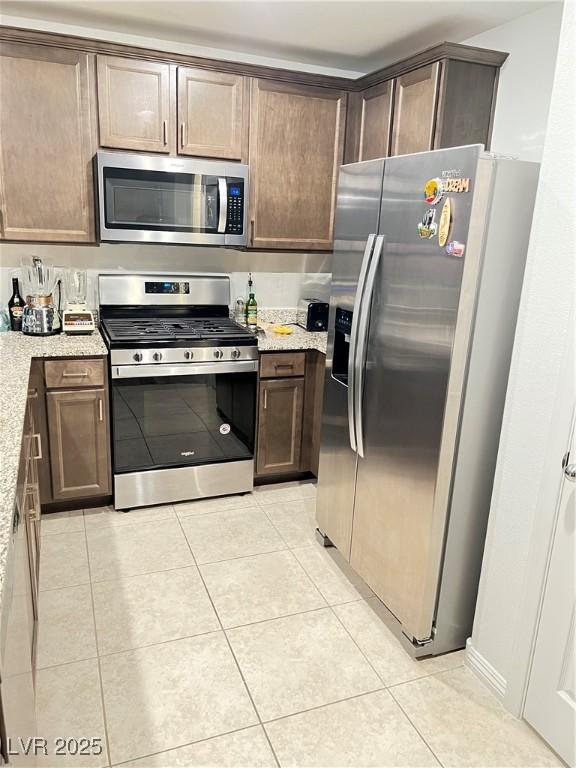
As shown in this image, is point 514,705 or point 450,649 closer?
point 514,705

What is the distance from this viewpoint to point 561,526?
174cm

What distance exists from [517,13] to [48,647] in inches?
134

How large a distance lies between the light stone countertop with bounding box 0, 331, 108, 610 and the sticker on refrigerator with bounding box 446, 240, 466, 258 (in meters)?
1.46

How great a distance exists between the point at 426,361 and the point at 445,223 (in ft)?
1.52

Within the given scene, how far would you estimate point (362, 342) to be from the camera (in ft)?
7.61

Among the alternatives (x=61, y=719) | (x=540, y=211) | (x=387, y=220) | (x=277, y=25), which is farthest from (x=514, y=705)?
(x=277, y=25)

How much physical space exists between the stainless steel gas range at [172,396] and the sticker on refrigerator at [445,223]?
4.89ft

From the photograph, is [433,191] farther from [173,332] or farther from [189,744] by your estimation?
[189,744]

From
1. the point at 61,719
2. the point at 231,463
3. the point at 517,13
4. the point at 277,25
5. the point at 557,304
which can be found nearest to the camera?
the point at 557,304

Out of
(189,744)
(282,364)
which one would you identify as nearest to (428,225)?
(282,364)

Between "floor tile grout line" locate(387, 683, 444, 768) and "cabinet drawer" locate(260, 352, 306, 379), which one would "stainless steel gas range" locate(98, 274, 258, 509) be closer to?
"cabinet drawer" locate(260, 352, 306, 379)

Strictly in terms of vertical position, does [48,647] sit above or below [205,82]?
below

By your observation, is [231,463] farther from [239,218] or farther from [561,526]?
[561,526]

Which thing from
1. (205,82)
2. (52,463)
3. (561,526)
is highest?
(205,82)
